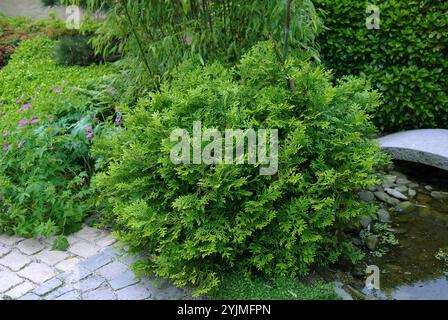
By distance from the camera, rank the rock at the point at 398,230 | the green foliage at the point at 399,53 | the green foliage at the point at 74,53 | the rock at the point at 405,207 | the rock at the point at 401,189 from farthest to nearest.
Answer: the green foliage at the point at 74,53 < the green foliage at the point at 399,53 < the rock at the point at 401,189 < the rock at the point at 405,207 < the rock at the point at 398,230

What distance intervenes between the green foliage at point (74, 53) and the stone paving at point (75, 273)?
10.7 ft

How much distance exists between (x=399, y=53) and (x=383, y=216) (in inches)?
59.0

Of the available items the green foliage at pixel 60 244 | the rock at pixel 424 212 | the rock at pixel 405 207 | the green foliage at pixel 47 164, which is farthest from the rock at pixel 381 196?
the green foliage at pixel 60 244

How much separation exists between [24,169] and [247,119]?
1628 mm

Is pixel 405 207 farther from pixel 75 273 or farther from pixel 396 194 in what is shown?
pixel 75 273

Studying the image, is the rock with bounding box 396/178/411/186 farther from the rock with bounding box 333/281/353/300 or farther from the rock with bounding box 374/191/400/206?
the rock with bounding box 333/281/353/300

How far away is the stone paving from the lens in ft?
8.27

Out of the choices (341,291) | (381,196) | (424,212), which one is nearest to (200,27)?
(381,196)

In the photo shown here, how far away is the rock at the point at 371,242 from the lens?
9.61 feet

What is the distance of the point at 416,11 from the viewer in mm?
3869

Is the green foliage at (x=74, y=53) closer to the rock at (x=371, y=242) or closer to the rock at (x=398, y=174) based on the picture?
the rock at (x=398, y=174)

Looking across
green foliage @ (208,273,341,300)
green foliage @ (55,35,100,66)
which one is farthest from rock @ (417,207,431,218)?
green foliage @ (55,35,100,66)
